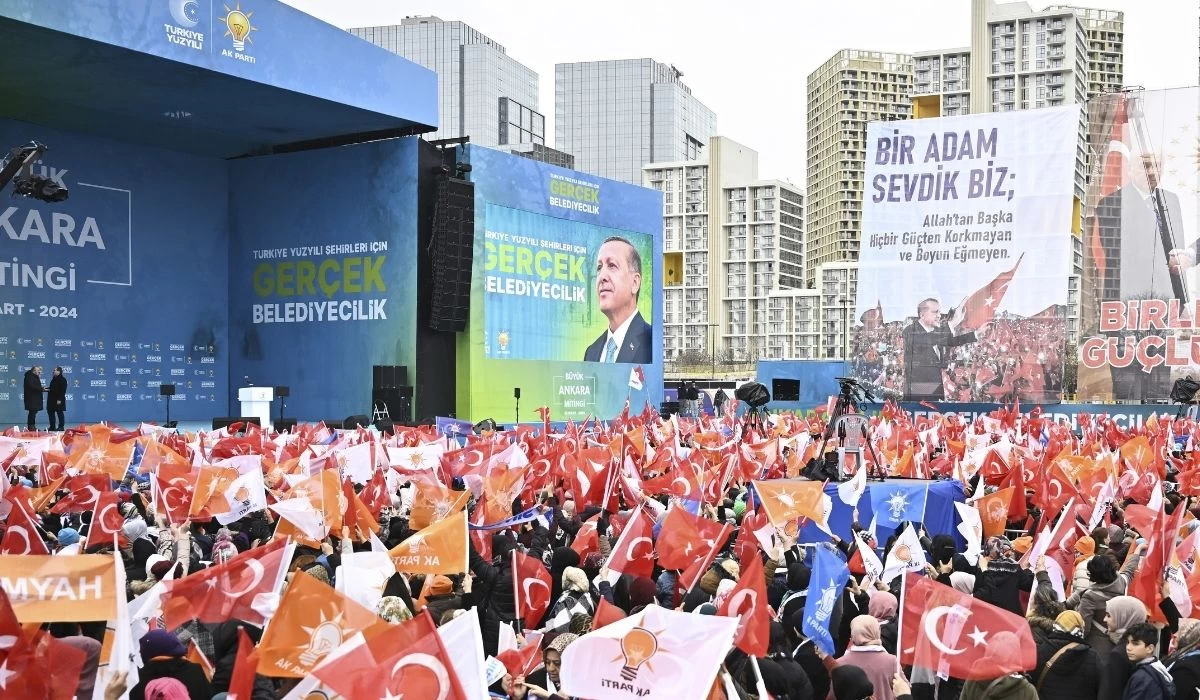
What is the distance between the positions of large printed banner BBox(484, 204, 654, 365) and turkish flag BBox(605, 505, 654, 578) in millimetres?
23697

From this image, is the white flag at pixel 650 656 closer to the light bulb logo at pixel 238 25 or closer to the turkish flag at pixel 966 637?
the turkish flag at pixel 966 637

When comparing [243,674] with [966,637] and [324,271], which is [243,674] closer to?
[966,637]

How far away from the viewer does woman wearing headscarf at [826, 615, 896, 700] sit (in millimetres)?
5980

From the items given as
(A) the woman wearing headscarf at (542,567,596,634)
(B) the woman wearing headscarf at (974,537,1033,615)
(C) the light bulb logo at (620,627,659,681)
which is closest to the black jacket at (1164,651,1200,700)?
(B) the woman wearing headscarf at (974,537,1033,615)

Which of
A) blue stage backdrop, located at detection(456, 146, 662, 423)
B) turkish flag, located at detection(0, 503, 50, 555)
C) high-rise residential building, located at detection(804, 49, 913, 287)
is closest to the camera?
turkish flag, located at detection(0, 503, 50, 555)

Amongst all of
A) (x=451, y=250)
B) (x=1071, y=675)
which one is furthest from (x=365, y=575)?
(x=451, y=250)

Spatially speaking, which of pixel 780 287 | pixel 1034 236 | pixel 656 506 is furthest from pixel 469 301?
pixel 780 287

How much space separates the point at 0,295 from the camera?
29.1 m

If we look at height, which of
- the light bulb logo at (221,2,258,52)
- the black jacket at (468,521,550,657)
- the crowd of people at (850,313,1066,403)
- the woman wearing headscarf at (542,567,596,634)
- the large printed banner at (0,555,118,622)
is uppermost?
the light bulb logo at (221,2,258,52)

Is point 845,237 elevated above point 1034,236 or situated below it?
above

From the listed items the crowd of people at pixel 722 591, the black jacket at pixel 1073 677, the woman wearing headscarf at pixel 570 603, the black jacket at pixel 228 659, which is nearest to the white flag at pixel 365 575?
the crowd of people at pixel 722 591

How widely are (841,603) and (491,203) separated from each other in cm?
2564

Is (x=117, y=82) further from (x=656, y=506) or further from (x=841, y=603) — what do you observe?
(x=841, y=603)

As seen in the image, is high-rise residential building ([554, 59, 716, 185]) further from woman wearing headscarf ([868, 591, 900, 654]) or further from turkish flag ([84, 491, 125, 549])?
woman wearing headscarf ([868, 591, 900, 654])
